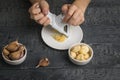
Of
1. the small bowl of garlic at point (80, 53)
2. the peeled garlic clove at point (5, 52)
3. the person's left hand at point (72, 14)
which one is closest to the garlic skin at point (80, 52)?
the small bowl of garlic at point (80, 53)

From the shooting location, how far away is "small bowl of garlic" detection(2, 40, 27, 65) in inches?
33.3

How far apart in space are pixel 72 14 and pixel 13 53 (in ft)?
0.86

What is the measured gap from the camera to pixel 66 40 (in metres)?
0.95

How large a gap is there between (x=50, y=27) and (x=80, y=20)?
0.40 feet

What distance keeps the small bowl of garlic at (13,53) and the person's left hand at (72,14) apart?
0.21m

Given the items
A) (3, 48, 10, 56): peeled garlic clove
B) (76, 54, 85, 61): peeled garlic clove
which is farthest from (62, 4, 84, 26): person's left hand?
(3, 48, 10, 56): peeled garlic clove

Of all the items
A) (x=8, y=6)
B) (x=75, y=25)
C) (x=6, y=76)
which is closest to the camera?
(x=6, y=76)

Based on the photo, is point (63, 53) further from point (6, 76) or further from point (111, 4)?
point (111, 4)

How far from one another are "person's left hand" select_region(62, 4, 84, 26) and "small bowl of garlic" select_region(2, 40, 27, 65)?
0.21m

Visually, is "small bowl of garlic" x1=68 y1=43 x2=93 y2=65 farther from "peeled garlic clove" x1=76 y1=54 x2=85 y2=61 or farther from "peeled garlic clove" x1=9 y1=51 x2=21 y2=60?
"peeled garlic clove" x1=9 y1=51 x2=21 y2=60

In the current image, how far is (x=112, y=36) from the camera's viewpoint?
3.18ft

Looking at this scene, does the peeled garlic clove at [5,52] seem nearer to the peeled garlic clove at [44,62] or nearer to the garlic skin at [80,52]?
the peeled garlic clove at [44,62]

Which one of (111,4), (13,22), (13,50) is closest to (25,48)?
(13,50)

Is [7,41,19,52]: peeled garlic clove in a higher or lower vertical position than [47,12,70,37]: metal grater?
lower
